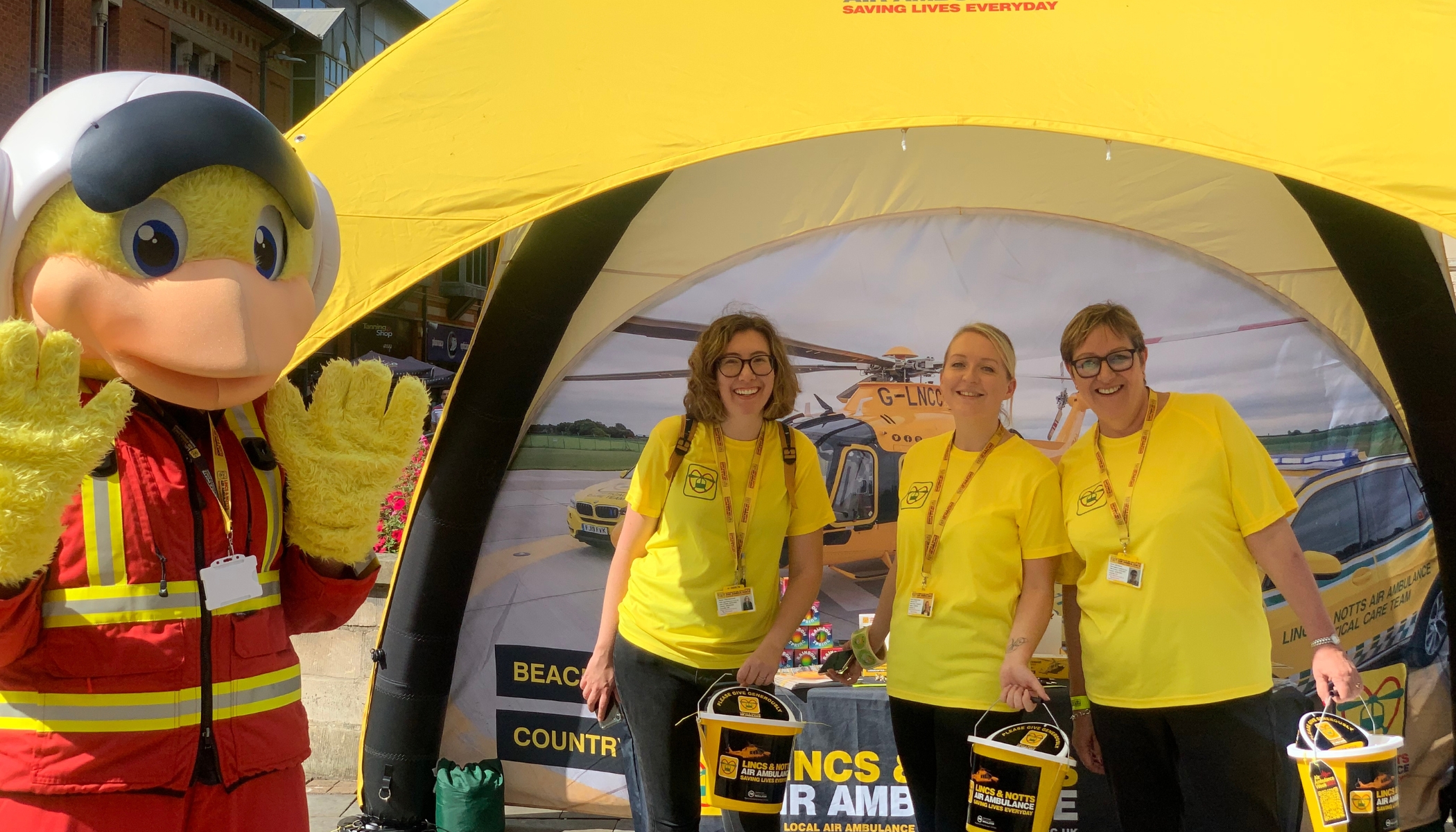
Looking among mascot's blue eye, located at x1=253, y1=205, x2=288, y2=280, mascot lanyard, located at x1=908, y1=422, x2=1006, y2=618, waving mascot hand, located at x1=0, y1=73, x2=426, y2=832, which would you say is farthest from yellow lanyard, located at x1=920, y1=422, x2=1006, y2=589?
mascot's blue eye, located at x1=253, y1=205, x2=288, y2=280

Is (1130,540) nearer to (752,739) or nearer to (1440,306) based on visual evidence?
(752,739)

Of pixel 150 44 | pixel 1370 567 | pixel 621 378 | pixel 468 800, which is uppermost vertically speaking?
pixel 150 44

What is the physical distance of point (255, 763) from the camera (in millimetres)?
1706

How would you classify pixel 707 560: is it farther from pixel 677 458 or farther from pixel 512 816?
pixel 512 816

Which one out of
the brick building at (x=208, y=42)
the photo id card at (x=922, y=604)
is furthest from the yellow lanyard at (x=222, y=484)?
the brick building at (x=208, y=42)

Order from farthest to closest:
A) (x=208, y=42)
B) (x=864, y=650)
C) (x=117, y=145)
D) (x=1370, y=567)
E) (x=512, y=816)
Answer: (x=208, y=42) → (x=512, y=816) → (x=1370, y=567) → (x=864, y=650) → (x=117, y=145)

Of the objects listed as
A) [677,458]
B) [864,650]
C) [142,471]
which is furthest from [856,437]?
[142,471]

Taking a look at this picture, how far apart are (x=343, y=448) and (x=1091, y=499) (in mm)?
1740

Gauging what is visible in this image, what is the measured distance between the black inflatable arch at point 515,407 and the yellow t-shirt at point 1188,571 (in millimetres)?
1427

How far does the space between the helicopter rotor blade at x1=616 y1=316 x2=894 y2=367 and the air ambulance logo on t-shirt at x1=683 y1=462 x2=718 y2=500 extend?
4.40 ft

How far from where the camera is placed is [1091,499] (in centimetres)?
253

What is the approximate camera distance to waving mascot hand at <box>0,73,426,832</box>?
1.55 m

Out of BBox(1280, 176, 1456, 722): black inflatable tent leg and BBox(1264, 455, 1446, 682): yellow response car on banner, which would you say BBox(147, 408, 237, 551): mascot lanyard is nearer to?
BBox(1280, 176, 1456, 722): black inflatable tent leg

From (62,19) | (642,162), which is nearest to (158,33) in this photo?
(62,19)
